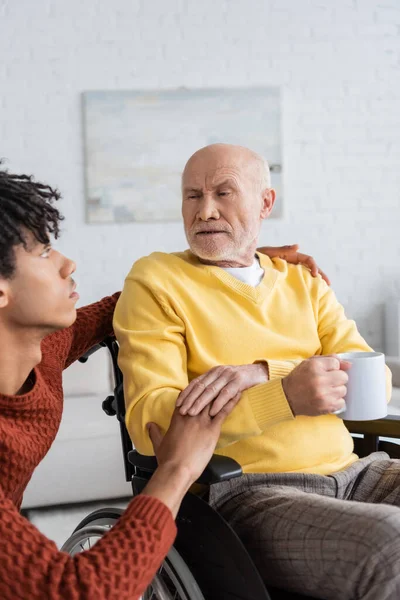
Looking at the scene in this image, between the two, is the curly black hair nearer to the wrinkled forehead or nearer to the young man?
the young man

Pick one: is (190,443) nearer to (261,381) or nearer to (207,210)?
(261,381)

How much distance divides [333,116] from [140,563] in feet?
12.9

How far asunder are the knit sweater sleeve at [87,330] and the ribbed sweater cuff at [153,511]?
578 mm

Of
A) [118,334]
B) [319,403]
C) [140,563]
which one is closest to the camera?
[140,563]

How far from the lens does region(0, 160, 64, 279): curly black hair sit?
1261 mm

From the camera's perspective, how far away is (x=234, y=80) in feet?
14.7

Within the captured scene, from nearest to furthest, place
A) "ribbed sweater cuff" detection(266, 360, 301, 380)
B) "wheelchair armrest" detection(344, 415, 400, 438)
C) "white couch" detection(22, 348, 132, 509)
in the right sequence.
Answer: "ribbed sweater cuff" detection(266, 360, 301, 380), "wheelchair armrest" detection(344, 415, 400, 438), "white couch" detection(22, 348, 132, 509)

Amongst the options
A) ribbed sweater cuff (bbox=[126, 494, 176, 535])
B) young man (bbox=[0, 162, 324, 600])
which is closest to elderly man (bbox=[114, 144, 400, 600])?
young man (bbox=[0, 162, 324, 600])

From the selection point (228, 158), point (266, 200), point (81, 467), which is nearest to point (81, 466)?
point (81, 467)

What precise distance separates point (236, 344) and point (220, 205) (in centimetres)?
34

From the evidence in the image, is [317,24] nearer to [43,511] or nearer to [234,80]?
[234,80]

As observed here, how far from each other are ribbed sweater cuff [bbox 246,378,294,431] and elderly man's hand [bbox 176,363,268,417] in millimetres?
32

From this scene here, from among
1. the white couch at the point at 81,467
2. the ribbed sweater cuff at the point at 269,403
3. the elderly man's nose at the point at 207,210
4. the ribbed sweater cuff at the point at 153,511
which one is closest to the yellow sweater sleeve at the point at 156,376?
the ribbed sweater cuff at the point at 269,403

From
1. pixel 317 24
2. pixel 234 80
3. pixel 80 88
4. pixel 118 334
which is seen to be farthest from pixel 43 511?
pixel 317 24
